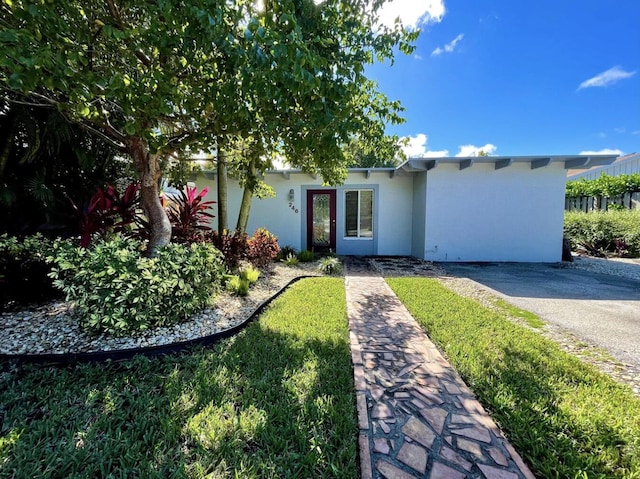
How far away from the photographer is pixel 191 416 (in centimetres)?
209

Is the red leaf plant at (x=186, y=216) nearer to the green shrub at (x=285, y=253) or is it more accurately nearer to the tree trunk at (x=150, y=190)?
the tree trunk at (x=150, y=190)

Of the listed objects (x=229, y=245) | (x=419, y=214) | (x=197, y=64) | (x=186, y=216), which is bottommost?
(x=229, y=245)

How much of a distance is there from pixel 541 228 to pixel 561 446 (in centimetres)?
914

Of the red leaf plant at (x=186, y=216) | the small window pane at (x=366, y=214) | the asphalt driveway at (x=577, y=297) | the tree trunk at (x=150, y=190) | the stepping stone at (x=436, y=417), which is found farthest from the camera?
the small window pane at (x=366, y=214)

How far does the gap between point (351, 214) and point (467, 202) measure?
156 inches

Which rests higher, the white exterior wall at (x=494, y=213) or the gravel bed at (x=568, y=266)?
the white exterior wall at (x=494, y=213)

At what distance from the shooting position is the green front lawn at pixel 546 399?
175 cm

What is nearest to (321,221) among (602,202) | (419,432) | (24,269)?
(24,269)

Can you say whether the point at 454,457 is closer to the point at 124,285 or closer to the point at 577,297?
the point at 124,285

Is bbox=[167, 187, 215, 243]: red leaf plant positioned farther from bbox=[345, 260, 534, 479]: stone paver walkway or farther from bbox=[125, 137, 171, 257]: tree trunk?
bbox=[345, 260, 534, 479]: stone paver walkway

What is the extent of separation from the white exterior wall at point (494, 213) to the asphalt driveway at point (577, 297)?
2.16 ft

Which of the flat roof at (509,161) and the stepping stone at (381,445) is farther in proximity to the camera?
the flat roof at (509,161)

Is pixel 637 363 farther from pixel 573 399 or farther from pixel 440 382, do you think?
pixel 440 382

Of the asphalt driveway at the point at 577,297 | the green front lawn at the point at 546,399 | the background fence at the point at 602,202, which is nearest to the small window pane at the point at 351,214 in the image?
the asphalt driveway at the point at 577,297
